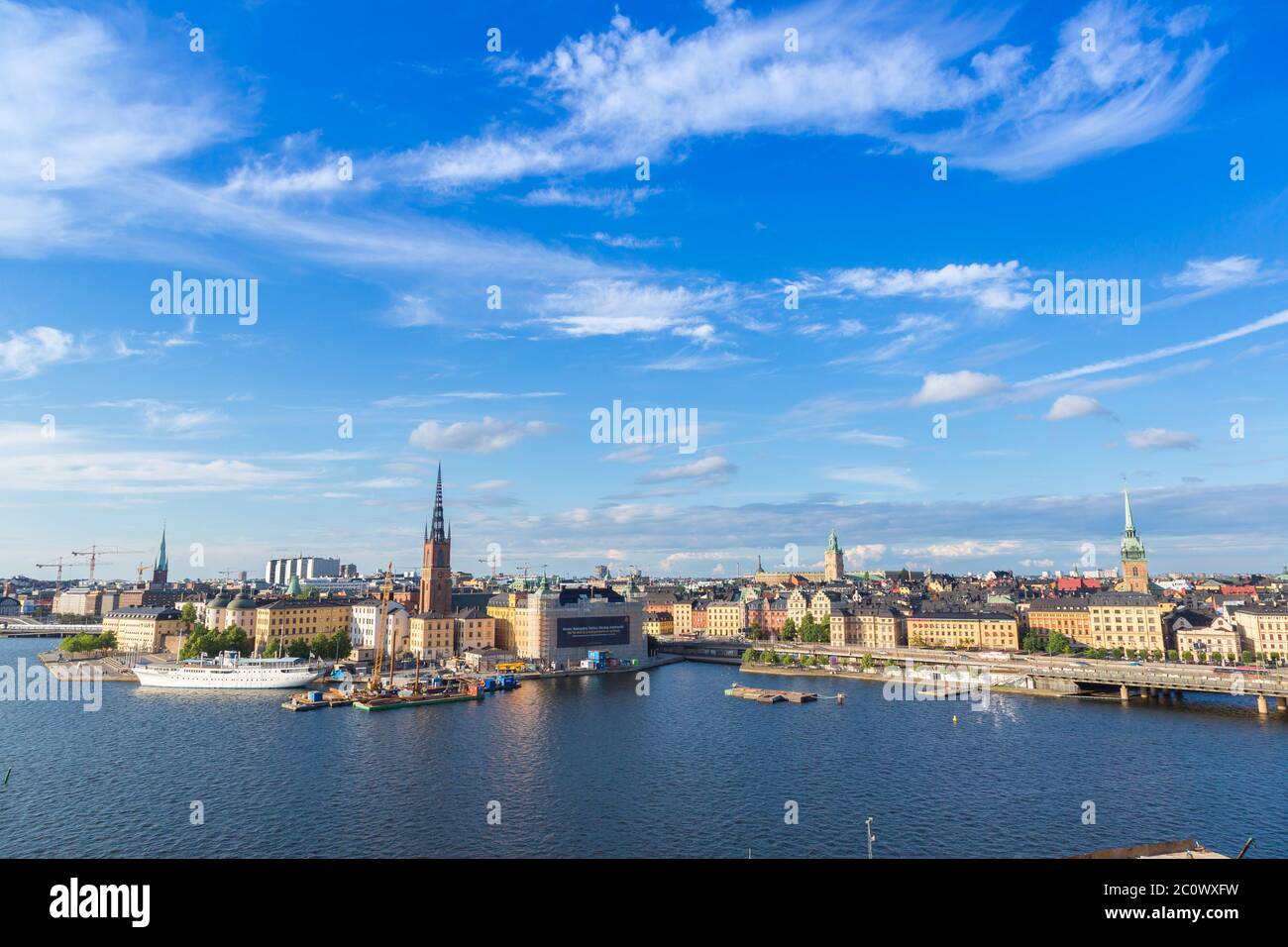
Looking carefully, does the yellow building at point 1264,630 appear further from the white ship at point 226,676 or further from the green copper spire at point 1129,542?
the white ship at point 226,676

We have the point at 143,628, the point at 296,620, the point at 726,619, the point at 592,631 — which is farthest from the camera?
the point at 726,619

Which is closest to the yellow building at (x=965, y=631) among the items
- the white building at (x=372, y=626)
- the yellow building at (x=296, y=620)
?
the white building at (x=372, y=626)

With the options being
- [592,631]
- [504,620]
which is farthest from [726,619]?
[504,620]

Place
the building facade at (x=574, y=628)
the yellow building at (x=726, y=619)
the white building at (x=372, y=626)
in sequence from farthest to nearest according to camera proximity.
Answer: the yellow building at (x=726, y=619)
the white building at (x=372, y=626)
the building facade at (x=574, y=628)

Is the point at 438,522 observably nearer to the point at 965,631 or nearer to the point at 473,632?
the point at 473,632

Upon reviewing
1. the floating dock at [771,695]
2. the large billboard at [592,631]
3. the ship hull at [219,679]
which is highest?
the large billboard at [592,631]
